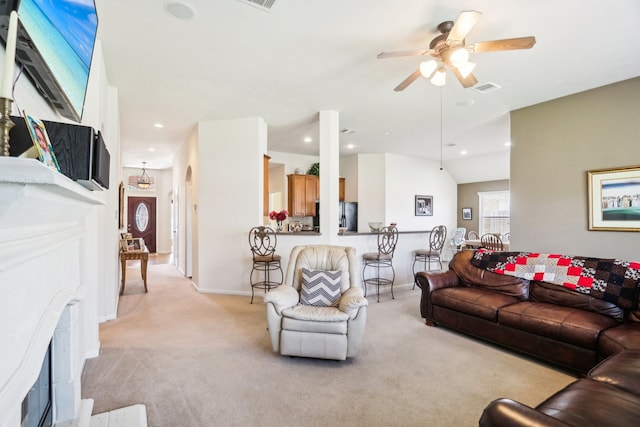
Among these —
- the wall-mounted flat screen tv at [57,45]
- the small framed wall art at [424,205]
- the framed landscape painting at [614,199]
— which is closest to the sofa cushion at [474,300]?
the framed landscape painting at [614,199]

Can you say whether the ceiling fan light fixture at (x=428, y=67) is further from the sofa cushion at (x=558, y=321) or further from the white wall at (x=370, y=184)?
the white wall at (x=370, y=184)

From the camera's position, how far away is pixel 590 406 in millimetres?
1362

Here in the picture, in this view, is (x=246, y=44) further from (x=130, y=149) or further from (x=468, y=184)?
(x=468, y=184)

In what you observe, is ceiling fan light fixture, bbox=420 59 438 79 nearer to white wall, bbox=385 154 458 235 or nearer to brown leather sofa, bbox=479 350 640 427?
brown leather sofa, bbox=479 350 640 427

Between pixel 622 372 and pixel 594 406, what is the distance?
1.62 feet

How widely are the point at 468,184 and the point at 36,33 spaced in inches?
386

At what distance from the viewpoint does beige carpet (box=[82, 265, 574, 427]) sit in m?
1.99

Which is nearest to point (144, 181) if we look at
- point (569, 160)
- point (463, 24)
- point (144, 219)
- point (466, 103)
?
point (144, 219)

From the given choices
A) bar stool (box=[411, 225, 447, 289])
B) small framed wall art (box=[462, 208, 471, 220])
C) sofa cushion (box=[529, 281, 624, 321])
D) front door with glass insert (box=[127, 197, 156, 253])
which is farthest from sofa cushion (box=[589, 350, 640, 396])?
front door with glass insert (box=[127, 197, 156, 253])

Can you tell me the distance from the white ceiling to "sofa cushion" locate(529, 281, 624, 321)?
233 centimetres

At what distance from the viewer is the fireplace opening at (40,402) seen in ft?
4.33

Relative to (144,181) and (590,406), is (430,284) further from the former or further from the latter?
(144,181)

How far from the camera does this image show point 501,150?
7.30 m

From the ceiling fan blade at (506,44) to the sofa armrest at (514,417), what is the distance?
237 centimetres
